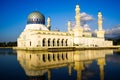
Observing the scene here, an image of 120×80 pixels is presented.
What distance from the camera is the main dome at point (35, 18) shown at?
5098 centimetres

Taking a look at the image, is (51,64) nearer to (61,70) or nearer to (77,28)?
(61,70)

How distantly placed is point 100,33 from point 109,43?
20.6ft

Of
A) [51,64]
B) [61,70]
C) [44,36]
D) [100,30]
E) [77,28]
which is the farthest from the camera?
[100,30]

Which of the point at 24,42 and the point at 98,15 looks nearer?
the point at 24,42

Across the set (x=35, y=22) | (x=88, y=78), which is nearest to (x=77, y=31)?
(x=35, y=22)

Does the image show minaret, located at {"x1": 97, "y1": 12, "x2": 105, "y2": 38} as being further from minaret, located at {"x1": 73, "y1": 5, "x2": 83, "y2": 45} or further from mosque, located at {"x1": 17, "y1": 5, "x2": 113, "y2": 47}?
minaret, located at {"x1": 73, "y1": 5, "x2": 83, "y2": 45}

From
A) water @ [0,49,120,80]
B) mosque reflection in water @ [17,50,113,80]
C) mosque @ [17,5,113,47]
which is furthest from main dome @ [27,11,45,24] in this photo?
water @ [0,49,120,80]

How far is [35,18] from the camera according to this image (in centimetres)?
5094

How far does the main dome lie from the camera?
5098 centimetres

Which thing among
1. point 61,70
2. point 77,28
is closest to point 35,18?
point 77,28

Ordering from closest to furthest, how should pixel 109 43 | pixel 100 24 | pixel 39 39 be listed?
pixel 39 39, pixel 100 24, pixel 109 43

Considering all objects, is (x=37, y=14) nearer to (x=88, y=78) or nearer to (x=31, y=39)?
(x=31, y=39)

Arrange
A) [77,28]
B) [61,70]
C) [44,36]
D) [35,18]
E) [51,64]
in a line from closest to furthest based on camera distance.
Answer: [61,70] < [51,64] < [44,36] < [35,18] < [77,28]

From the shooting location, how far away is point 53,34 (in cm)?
4706
